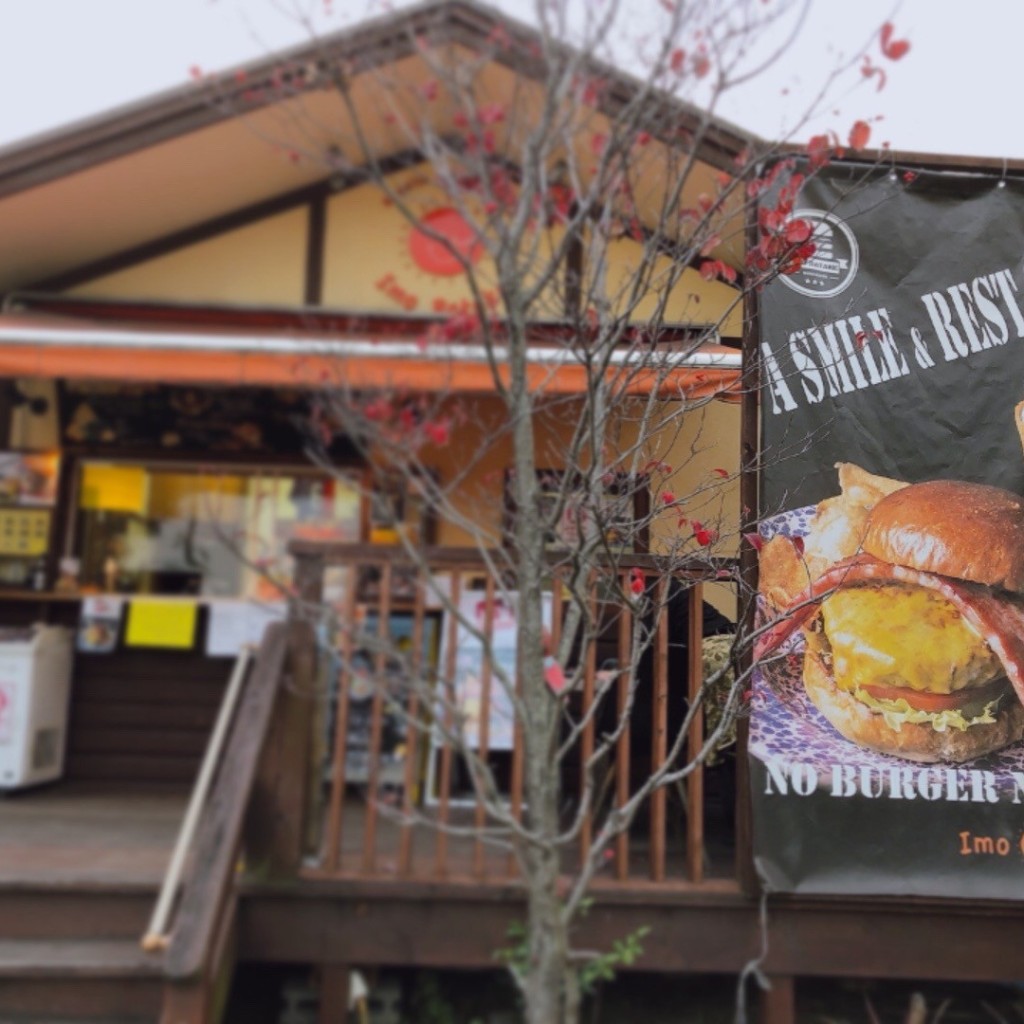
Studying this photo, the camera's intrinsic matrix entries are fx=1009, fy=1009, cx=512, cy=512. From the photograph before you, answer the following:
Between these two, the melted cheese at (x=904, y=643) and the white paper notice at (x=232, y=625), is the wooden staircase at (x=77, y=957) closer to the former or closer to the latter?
the white paper notice at (x=232, y=625)

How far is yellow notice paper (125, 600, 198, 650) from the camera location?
21.9 ft

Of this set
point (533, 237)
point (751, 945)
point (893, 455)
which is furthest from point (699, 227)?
point (751, 945)

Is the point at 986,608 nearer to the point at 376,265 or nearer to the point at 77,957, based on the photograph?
the point at 77,957

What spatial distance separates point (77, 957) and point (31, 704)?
2.47 metres

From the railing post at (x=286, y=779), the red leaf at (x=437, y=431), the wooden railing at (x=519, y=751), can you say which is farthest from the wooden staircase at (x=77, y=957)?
the red leaf at (x=437, y=431)

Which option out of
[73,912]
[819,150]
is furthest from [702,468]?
[73,912]

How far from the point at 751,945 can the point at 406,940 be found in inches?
55.7

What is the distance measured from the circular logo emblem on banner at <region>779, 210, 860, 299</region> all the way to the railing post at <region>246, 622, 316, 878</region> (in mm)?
2429

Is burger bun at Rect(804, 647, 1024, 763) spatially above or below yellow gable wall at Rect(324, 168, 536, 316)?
below

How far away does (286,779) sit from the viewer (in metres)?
4.18

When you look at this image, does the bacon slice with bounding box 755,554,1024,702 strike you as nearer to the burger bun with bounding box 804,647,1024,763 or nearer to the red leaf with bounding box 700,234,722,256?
the burger bun with bounding box 804,647,1024,763

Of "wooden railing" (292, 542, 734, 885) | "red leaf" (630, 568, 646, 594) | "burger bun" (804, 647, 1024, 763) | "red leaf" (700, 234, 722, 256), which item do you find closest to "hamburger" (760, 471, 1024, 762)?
"burger bun" (804, 647, 1024, 763)

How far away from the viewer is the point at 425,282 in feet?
20.8

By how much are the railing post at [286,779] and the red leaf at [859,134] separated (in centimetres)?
280
